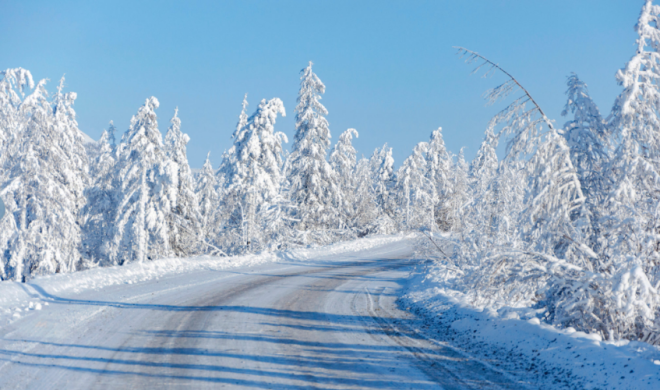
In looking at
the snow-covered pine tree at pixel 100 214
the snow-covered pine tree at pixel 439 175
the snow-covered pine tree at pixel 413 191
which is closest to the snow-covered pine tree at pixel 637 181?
the snow-covered pine tree at pixel 100 214

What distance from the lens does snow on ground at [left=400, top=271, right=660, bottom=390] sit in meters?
5.09

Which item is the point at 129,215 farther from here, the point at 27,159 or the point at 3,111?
the point at 3,111

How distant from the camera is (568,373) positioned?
18.4ft

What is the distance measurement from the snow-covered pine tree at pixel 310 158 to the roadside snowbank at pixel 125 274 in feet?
12.3

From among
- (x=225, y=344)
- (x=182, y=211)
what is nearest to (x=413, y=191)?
(x=182, y=211)

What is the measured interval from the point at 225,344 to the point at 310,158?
23102 millimetres

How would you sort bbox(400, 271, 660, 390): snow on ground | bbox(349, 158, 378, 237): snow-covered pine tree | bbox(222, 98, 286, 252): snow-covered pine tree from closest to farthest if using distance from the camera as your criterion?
bbox(400, 271, 660, 390): snow on ground → bbox(222, 98, 286, 252): snow-covered pine tree → bbox(349, 158, 378, 237): snow-covered pine tree

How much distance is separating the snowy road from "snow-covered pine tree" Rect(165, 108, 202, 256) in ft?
45.3

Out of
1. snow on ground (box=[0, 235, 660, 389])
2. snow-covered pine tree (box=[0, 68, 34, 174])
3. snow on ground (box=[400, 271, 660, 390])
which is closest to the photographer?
snow on ground (box=[400, 271, 660, 390])

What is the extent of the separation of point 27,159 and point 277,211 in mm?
14558

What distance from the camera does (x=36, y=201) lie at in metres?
18.6

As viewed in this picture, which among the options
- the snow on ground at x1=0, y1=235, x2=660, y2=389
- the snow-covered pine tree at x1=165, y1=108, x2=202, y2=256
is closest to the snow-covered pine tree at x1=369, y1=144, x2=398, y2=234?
the snow-covered pine tree at x1=165, y1=108, x2=202, y2=256

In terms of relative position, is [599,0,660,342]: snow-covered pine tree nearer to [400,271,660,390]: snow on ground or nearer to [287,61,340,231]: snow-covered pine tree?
[400,271,660,390]: snow on ground

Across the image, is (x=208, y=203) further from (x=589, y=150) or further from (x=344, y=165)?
(x=589, y=150)
